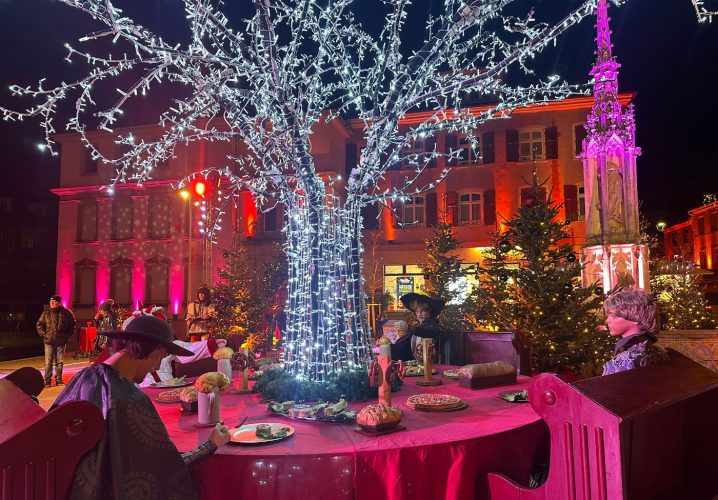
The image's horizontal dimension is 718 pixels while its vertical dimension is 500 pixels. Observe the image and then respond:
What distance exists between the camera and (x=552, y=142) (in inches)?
870

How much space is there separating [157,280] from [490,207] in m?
16.9

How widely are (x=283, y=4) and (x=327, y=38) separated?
453mm

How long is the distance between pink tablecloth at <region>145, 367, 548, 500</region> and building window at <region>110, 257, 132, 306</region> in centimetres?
2472

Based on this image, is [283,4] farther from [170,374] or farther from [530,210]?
[530,210]

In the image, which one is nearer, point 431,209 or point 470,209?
point 470,209

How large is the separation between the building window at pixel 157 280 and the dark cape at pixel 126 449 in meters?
24.1

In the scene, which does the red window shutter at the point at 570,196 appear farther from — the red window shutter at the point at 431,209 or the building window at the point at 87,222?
the building window at the point at 87,222

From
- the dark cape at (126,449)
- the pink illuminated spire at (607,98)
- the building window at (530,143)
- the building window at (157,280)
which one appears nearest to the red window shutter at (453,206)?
the building window at (530,143)

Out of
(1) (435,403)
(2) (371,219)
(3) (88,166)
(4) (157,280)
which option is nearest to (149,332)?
(1) (435,403)

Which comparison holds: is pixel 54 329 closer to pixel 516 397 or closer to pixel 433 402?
pixel 433 402

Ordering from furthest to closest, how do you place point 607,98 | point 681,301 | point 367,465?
point 681,301, point 607,98, point 367,465

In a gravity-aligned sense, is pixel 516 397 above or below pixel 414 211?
below

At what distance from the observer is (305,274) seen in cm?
428

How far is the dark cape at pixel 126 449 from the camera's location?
179 centimetres
